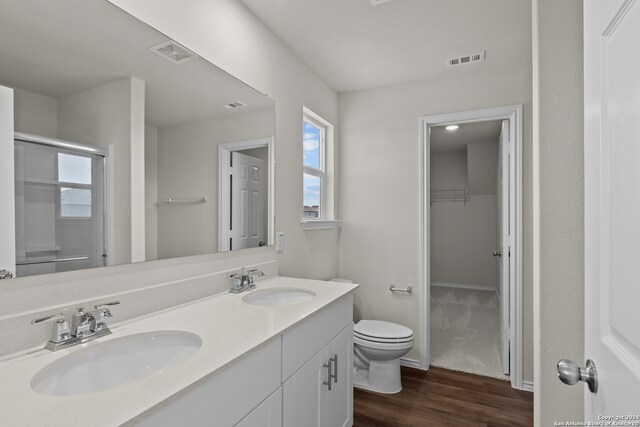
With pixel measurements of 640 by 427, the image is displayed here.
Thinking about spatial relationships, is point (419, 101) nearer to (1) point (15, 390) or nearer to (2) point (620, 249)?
(2) point (620, 249)

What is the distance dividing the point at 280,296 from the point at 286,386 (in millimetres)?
652

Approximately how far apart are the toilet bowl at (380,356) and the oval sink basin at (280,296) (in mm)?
841

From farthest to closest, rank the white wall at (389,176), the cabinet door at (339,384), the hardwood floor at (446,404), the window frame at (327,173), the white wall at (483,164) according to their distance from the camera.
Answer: the white wall at (483,164) → the window frame at (327,173) → the white wall at (389,176) → the hardwood floor at (446,404) → the cabinet door at (339,384)

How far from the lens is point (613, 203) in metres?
0.59

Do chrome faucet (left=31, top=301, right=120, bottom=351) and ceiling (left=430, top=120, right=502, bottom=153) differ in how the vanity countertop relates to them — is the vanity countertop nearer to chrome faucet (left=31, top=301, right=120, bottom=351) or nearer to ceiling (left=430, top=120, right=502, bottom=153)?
chrome faucet (left=31, top=301, right=120, bottom=351)

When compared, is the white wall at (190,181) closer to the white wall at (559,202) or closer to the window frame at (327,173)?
the window frame at (327,173)

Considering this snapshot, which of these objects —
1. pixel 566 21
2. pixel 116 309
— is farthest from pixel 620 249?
pixel 116 309

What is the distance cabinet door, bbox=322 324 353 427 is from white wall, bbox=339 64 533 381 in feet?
3.71

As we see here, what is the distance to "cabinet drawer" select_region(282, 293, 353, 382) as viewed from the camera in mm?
1233

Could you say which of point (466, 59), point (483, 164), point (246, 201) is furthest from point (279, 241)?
point (483, 164)

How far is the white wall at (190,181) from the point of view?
4.68ft

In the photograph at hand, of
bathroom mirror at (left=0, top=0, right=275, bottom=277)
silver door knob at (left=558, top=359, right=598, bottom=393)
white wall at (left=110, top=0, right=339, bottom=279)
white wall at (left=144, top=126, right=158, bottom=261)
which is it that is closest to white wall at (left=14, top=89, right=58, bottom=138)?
bathroom mirror at (left=0, top=0, right=275, bottom=277)

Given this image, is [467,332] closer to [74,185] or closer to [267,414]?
[267,414]

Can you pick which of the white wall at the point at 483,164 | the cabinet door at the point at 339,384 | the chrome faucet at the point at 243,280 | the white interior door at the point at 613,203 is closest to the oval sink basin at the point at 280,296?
the chrome faucet at the point at 243,280
